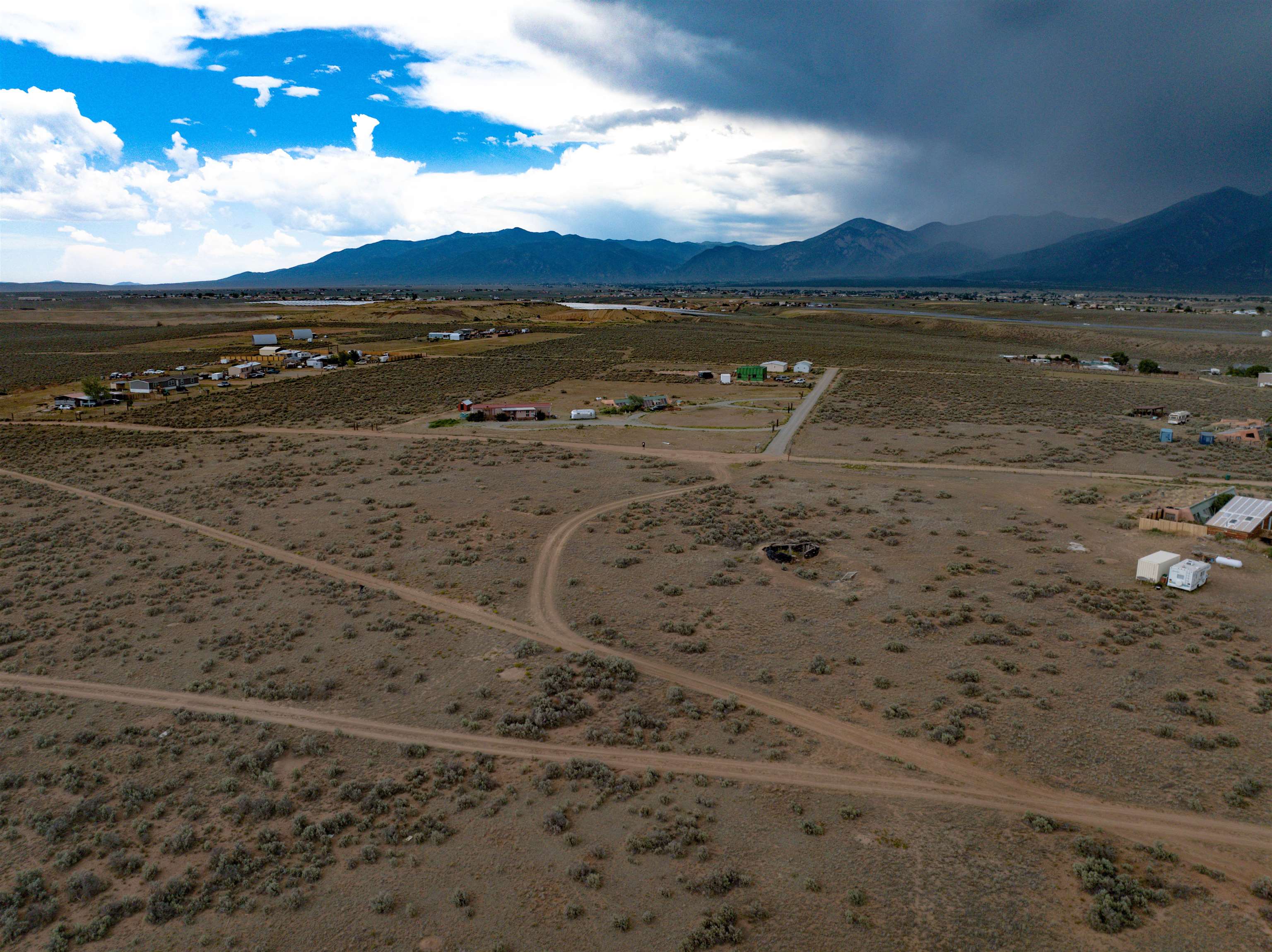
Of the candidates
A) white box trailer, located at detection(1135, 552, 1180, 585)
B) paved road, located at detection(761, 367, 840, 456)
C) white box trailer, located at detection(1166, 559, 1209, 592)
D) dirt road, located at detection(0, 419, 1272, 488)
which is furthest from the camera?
paved road, located at detection(761, 367, 840, 456)

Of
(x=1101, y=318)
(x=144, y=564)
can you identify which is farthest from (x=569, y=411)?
(x=1101, y=318)

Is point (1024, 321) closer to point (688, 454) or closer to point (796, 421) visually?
point (796, 421)

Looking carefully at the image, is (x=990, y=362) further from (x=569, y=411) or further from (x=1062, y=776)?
(x=1062, y=776)

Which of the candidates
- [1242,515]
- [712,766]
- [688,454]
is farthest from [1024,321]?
[712,766]

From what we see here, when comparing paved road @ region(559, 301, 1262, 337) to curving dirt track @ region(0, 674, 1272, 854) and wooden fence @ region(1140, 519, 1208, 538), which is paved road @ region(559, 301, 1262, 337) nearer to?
wooden fence @ region(1140, 519, 1208, 538)

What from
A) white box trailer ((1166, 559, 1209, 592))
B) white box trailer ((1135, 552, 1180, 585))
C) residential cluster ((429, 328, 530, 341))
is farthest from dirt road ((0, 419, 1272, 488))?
residential cluster ((429, 328, 530, 341))

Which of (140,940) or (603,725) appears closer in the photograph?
(140,940)
